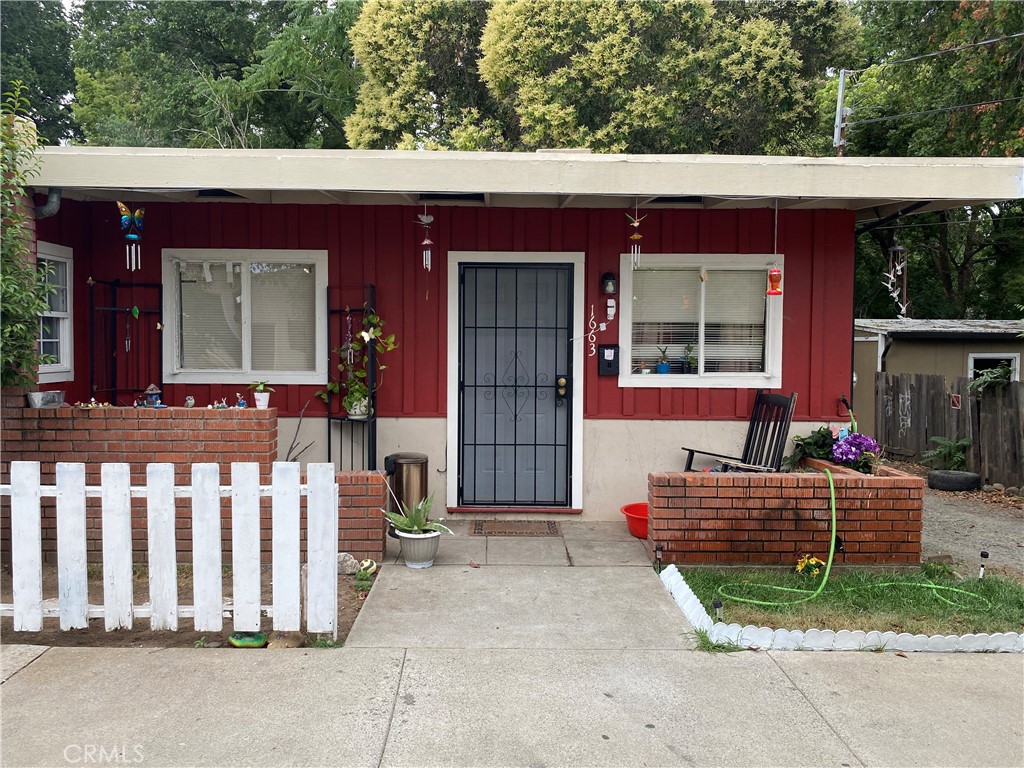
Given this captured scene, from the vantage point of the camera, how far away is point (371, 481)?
5625mm

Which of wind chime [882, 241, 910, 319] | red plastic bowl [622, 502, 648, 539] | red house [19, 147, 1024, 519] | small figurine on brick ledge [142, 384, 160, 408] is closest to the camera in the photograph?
red plastic bowl [622, 502, 648, 539]

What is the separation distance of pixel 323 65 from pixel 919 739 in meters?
18.5

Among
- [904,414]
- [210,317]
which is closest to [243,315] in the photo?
[210,317]

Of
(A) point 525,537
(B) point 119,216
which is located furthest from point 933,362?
(B) point 119,216

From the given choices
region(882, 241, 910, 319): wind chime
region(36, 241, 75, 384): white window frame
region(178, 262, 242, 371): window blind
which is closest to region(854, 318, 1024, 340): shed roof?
region(882, 241, 910, 319): wind chime

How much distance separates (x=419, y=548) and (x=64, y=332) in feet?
12.0

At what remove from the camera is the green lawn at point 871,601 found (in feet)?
15.3

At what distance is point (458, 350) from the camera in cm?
704

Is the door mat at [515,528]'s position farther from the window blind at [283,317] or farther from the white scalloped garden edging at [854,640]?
the white scalloped garden edging at [854,640]

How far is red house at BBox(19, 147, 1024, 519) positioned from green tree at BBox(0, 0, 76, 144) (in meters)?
18.5

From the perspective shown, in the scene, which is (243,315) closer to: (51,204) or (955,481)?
(51,204)

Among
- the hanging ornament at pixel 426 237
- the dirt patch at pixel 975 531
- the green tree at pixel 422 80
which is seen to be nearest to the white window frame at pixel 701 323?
the hanging ornament at pixel 426 237

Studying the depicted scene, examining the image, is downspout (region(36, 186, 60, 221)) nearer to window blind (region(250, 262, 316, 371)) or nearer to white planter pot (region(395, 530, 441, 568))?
window blind (region(250, 262, 316, 371))

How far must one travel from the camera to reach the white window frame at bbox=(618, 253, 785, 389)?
23.0 feet
